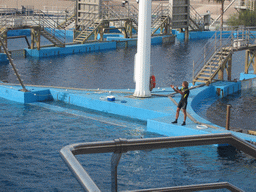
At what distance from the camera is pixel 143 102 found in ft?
66.5

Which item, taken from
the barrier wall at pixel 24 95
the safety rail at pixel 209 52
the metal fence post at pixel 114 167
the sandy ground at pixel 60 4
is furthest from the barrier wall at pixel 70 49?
the sandy ground at pixel 60 4

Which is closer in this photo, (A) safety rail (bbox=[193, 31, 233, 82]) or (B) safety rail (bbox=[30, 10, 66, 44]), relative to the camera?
(A) safety rail (bbox=[193, 31, 233, 82])

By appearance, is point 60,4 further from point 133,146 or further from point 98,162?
point 133,146

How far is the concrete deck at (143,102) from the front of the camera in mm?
17203

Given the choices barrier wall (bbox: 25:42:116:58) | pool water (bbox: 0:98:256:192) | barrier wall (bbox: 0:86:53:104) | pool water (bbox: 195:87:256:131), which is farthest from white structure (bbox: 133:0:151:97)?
barrier wall (bbox: 25:42:116:58)

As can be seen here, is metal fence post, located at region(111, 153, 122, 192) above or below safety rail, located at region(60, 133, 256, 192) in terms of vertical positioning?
below

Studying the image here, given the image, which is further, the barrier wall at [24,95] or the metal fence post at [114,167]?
the barrier wall at [24,95]

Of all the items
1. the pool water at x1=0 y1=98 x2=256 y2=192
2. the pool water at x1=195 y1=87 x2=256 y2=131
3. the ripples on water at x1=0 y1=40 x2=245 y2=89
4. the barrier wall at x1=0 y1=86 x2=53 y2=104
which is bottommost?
the pool water at x1=0 y1=98 x2=256 y2=192

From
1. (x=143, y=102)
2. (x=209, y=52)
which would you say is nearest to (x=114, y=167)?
(x=143, y=102)

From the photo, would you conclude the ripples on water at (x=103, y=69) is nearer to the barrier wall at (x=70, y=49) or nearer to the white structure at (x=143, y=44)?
the barrier wall at (x=70, y=49)

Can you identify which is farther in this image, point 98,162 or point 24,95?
point 24,95

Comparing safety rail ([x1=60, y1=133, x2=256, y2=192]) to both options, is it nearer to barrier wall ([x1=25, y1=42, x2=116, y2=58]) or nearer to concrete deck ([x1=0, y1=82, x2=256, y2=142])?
concrete deck ([x1=0, y1=82, x2=256, y2=142])

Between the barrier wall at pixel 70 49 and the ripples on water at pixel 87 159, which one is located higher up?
the barrier wall at pixel 70 49

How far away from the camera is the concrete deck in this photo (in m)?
17.2
